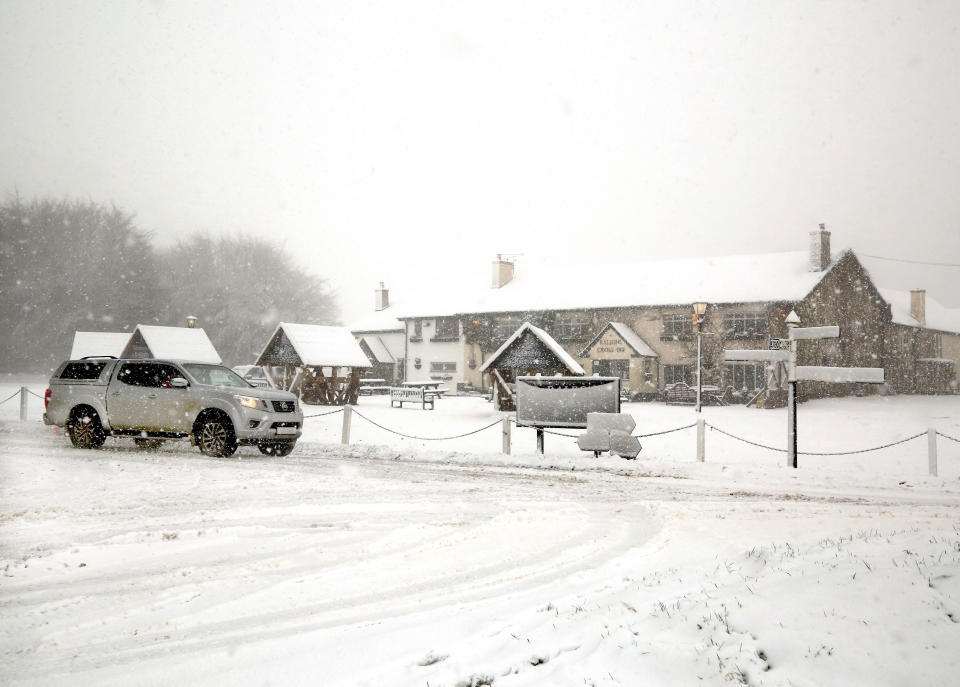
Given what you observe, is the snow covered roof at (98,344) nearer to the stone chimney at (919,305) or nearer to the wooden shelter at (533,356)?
the wooden shelter at (533,356)

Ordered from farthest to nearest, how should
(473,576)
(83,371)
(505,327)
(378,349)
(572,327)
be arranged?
(378,349) < (505,327) < (572,327) < (83,371) < (473,576)

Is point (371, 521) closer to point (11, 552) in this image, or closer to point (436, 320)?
point (11, 552)

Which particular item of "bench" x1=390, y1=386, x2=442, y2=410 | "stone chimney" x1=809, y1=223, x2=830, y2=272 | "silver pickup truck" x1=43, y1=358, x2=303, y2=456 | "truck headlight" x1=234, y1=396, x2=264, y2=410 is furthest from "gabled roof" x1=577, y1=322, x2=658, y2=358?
"truck headlight" x1=234, y1=396, x2=264, y2=410

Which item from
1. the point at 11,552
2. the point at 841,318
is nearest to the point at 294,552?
the point at 11,552

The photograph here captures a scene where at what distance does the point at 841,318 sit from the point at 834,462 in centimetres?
2863

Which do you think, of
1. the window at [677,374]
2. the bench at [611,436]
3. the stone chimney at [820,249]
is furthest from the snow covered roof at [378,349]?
the bench at [611,436]

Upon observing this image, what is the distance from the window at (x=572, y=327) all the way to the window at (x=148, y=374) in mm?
32556

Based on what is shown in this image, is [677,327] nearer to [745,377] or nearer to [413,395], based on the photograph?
[745,377]

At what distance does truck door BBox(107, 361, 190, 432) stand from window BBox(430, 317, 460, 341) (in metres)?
36.0

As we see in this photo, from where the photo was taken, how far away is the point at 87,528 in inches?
316

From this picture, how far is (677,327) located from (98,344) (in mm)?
32786

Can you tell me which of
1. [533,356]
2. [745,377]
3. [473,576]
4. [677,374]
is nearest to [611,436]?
[473,576]

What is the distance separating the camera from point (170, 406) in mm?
14695

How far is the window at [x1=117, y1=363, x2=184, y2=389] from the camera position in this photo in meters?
15.0
